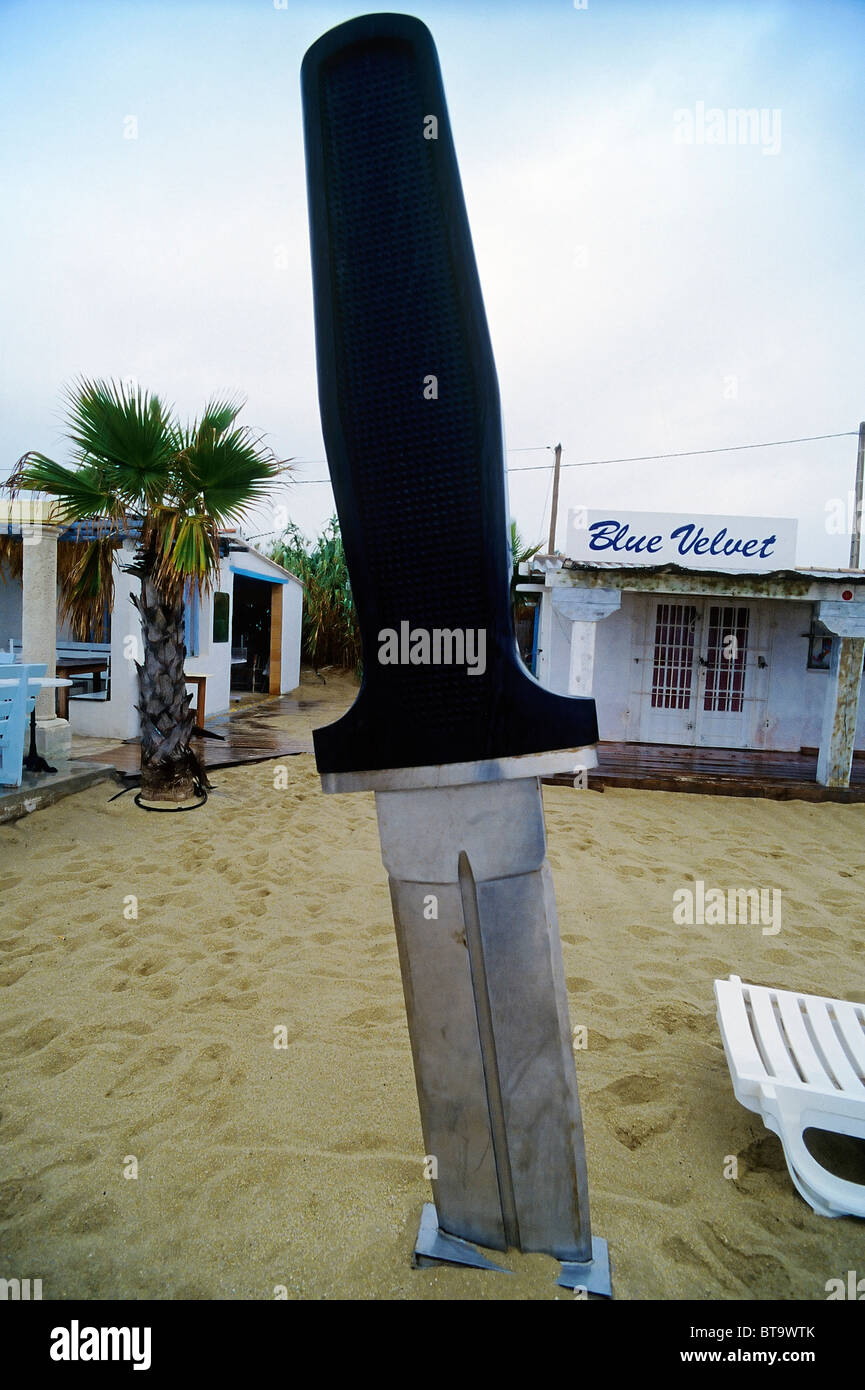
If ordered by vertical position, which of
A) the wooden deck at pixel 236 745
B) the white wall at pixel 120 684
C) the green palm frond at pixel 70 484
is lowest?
the wooden deck at pixel 236 745

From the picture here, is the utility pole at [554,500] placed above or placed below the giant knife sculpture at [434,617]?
above

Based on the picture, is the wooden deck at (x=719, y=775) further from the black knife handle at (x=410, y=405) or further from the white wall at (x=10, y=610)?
the white wall at (x=10, y=610)

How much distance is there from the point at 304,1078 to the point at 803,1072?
71.9 inches

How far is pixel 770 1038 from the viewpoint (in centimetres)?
265

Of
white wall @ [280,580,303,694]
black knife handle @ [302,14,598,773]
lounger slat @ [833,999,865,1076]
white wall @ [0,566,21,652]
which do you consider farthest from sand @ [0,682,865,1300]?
white wall @ [280,580,303,694]

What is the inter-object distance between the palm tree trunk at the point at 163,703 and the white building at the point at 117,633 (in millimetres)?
263

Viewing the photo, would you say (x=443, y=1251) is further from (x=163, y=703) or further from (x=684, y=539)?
(x=684, y=539)

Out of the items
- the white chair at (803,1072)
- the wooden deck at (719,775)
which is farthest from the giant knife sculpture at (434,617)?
the wooden deck at (719,775)

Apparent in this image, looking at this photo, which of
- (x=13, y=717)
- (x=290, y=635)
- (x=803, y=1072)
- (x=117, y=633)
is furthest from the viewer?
(x=290, y=635)

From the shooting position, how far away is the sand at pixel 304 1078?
1978mm

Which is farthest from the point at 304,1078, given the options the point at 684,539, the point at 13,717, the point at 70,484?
the point at 684,539

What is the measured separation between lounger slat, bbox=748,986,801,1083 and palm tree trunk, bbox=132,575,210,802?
17.1ft
